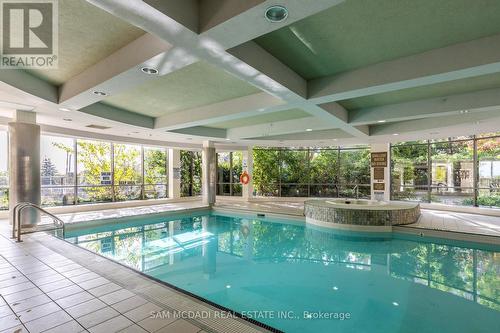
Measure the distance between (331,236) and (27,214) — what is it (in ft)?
23.5

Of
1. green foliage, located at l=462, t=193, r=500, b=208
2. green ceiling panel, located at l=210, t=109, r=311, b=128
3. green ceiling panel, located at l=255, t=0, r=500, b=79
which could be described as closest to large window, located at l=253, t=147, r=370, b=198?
green foliage, located at l=462, t=193, r=500, b=208

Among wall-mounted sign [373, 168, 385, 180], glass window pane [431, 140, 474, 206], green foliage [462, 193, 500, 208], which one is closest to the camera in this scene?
green foliage [462, 193, 500, 208]

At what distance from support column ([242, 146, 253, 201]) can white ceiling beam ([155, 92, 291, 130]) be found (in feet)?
18.6

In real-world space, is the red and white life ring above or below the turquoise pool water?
above

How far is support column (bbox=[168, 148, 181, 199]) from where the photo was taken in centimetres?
1212

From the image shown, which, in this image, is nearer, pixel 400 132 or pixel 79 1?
pixel 79 1

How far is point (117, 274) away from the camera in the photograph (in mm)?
3160

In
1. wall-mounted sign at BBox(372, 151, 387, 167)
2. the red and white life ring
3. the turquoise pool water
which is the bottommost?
the turquoise pool water

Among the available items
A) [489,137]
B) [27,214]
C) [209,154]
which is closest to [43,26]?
[27,214]

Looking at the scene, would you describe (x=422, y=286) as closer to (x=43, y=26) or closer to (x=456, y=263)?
(x=456, y=263)

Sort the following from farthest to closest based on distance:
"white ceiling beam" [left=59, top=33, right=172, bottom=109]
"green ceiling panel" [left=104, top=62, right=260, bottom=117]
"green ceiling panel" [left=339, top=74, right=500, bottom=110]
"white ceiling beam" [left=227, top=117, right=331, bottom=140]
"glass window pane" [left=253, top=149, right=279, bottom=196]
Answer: "glass window pane" [left=253, top=149, right=279, bottom=196]
"white ceiling beam" [left=227, top=117, right=331, bottom=140]
"green ceiling panel" [left=339, top=74, right=500, bottom=110]
"green ceiling panel" [left=104, top=62, right=260, bottom=117]
"white ceiling beam" [left=59, top=33, right=172, bottom=109]

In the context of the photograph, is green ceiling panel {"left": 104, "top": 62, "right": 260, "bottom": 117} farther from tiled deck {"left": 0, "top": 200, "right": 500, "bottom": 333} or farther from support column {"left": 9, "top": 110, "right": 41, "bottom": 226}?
tiled deck {"left": 0, "top": 200, "right": 500, "bottom": 333}

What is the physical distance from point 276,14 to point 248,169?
10416mm

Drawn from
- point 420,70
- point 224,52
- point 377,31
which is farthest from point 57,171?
point 420,70
